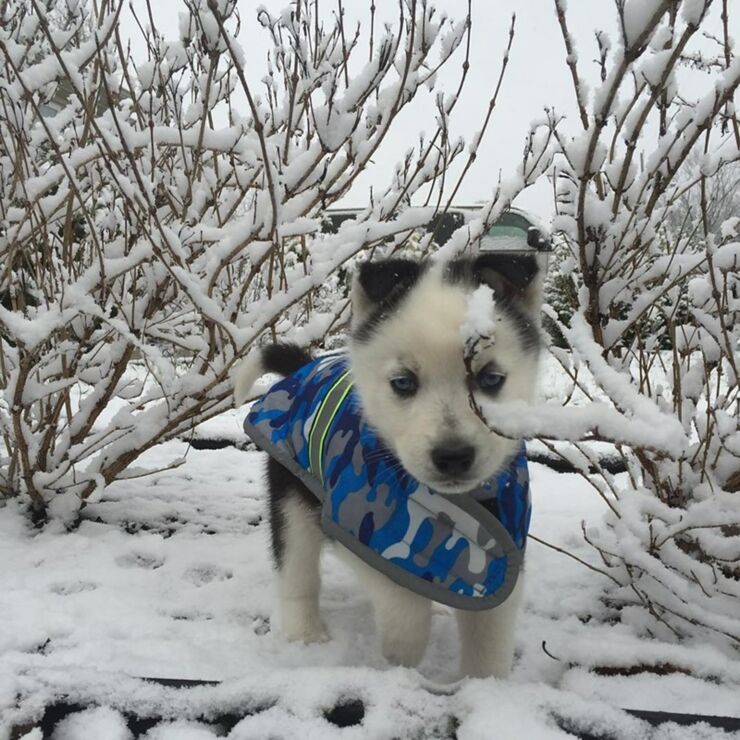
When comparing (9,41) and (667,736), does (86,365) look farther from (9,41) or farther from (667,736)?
(667,736)

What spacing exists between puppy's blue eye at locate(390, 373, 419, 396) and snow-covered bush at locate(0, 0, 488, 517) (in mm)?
812

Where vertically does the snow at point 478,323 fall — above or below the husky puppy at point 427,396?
above

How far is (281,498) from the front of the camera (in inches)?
95.1

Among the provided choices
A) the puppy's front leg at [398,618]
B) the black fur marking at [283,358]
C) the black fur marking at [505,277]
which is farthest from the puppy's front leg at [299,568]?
the black fur marking at [505,277]

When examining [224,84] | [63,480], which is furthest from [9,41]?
[63,480]

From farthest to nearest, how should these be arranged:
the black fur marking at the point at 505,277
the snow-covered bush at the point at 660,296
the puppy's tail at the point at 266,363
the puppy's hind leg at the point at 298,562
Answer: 1. the puppy's tail at the point at 266,363
2. the puppy's hind leg at the point at 298,562
3. the black fur marking at the point at 505,277
4. the snow-covered bush at the point at 660,296

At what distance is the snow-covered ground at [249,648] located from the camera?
1.45m

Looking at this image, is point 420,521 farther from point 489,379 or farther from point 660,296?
point 660,296

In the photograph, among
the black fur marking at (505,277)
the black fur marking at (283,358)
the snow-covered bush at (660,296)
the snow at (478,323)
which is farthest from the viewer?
the black fur marking at (283,358)

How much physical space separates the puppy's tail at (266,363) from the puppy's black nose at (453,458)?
3.40 ft

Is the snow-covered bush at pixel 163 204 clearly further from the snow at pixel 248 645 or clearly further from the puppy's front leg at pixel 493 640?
the puppy's front leg at pixel 493 640

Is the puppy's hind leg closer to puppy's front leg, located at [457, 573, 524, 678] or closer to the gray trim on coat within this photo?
the gray trim on coat

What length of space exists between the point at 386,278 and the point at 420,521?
0.72 metres

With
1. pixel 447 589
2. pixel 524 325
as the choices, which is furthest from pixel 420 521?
pixel 524 325
